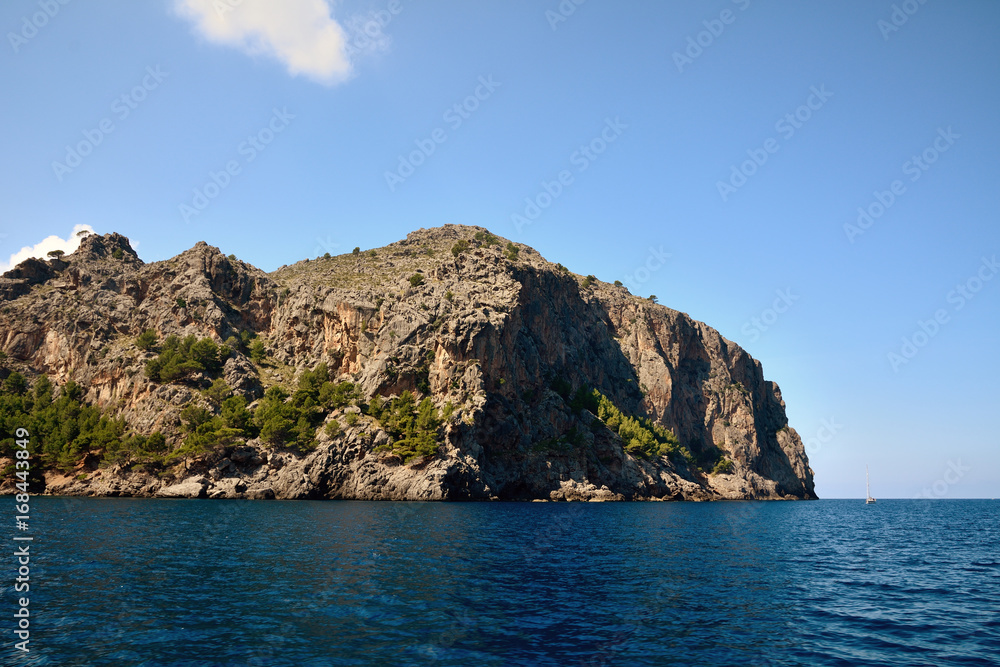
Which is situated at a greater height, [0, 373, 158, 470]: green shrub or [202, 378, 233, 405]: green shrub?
[202, 378, 233, 405]: green shrub

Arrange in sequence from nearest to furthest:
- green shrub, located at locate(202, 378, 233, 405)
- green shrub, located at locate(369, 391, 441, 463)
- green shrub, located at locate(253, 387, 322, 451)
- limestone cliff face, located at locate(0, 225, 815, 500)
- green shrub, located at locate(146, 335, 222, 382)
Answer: limestone cliff face, located at locate(0, 225, 815, 500) < green shrub, located at locate(369, 391, 441, 463) < green shrub, located at locate(253, 387, 322, 451) < green shrub, located at locate(202, 378, 233, 405) < green shrub, located at locate(146, 335, 222, 382)

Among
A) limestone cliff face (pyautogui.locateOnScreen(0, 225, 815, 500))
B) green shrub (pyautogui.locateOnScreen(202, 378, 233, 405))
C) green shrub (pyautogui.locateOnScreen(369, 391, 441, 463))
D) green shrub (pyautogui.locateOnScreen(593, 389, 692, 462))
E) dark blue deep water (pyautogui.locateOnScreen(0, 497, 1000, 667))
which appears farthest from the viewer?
green shrub (pyautogui.locateOnScreen(593, 389, 692, 462))

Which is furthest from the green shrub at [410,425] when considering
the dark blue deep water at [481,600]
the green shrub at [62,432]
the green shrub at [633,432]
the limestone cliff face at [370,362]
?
the dark blue deep water at [481,600]

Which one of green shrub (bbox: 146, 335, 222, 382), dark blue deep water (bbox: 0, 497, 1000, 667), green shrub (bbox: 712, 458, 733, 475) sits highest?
green shrub (bbox: 146, 335, 222, 382)

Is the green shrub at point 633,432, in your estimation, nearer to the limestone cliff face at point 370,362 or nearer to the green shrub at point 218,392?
the limestone cliff face at point 370,362

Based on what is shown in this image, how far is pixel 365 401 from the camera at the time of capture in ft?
360

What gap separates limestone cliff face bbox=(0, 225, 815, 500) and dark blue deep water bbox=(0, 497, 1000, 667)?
166 ft

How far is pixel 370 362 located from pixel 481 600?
95.9 m

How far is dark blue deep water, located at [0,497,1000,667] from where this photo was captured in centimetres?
1809

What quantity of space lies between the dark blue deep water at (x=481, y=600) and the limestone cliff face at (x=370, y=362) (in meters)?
50.7

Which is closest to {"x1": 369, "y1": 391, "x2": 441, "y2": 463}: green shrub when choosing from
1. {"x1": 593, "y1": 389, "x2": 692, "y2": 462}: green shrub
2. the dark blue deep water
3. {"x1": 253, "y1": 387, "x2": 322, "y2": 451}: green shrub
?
{"x1": 253, "y1": 387, "x2": 322, "y2": 451}: green shrub

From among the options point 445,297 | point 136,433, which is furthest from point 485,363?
point 136,433

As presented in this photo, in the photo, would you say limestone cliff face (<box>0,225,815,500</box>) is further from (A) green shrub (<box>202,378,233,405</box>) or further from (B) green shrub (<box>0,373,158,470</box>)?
(B) green shrub (<box>0,373,158,470</box>)

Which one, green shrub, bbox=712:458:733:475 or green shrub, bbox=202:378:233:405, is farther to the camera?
green shrub, bbox=712:458:733:475
